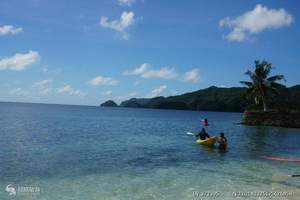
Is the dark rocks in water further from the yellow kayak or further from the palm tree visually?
the yellow kayak

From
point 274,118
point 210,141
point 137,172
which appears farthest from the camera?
point 274,118

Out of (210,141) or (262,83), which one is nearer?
(210,141)

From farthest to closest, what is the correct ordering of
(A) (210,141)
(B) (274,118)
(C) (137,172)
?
(B) (274,118), (A) (210,141), (C) (137,172)

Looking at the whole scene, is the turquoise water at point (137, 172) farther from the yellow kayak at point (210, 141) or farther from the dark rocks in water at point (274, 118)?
the dark rocks in water at point (274, 118)

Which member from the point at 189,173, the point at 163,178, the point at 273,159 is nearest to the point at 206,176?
the point at 189,173

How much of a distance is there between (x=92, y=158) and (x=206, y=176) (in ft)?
27.5

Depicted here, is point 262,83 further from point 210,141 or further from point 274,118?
point 210,141

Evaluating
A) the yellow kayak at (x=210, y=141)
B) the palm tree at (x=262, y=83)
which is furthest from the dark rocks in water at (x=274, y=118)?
the yellow kayak at (x=210, y=141)

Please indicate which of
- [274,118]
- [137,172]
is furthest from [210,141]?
[274,118]

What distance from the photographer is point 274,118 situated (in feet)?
198

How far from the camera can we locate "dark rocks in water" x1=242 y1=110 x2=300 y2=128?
A: 5862cm

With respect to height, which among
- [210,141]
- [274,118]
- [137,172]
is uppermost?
[274,118]

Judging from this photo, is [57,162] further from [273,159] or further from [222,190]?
[273,159]

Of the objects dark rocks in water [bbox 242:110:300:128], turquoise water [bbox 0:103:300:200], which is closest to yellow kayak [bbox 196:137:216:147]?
turquoise water [bbox 0:103:300:200]
